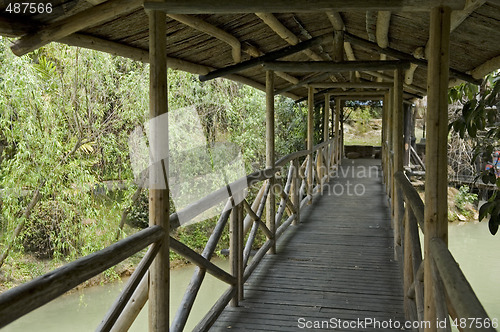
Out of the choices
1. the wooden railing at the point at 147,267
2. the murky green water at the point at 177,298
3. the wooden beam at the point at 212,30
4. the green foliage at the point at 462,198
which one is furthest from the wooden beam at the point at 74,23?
the green foliage at the point at 462,198

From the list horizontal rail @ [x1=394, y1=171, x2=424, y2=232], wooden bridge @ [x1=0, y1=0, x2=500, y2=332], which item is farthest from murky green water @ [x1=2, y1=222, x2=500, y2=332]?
horizontal rail @ [x1=394, y1=171, x2=424, y2=232]

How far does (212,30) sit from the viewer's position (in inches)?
145

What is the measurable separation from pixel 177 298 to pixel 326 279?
667cm

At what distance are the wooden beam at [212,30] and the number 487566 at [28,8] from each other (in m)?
0.84

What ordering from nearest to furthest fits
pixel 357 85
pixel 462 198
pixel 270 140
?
pixel 270 140 < pixel 357 85 < pixel 462 198

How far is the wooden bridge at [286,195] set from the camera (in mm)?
2314

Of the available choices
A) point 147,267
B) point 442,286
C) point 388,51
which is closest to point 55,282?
point 147,267

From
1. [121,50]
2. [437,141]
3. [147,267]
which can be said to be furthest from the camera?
[121,50]

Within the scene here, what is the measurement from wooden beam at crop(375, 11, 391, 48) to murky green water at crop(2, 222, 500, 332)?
5.95m

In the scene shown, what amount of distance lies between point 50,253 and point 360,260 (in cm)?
706

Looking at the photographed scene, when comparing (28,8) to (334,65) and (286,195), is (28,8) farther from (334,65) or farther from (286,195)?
(286,195)

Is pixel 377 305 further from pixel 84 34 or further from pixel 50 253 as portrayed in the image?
pixel 50 253

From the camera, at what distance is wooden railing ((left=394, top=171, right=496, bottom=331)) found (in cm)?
133

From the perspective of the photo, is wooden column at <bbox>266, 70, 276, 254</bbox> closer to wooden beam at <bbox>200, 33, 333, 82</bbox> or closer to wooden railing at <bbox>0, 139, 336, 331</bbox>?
wooden railing at <bbox>0, 139, 336, 331</bbox>
